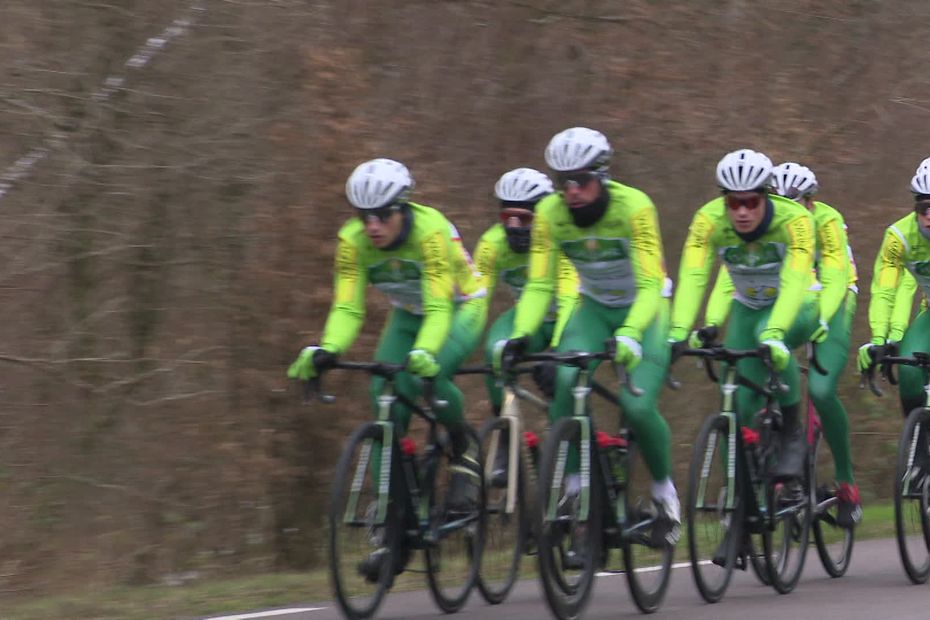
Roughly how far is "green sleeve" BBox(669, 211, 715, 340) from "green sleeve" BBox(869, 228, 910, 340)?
1731 mm

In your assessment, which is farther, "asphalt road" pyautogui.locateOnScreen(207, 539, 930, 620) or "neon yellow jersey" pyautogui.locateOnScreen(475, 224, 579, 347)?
"neon yellow jersey" pyautogui.locateOnScreen(475, 224, 579, 347)

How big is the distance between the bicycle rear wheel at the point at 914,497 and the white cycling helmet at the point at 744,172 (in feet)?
5.53

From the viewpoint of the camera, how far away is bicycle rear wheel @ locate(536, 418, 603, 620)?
7742mm

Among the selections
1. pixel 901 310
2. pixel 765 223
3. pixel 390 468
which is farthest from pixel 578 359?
pixel 901 310

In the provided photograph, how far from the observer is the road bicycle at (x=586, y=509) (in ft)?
25.6

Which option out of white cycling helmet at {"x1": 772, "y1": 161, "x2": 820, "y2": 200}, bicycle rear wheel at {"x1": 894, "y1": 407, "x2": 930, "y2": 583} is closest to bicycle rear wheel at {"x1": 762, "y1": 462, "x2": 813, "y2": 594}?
bicycle rear wheel at {"x1": 894, "y1": 407, "x2": 930, "y2": 583}

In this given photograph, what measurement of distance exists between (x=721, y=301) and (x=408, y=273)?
7.73ft

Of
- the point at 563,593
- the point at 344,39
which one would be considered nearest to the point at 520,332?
the point at 563,593

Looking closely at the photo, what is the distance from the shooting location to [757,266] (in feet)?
32.3

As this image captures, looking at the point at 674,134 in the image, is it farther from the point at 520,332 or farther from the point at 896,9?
the point at 520,332

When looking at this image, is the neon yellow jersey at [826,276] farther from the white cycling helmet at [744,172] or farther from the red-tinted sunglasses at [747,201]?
the white cycling helmet at [744,172]

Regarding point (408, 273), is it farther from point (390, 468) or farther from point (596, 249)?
point (390, 468)

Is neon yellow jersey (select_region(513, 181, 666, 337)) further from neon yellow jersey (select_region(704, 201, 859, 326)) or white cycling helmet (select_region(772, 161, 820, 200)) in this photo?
white cycling helmet (select_region(772, 161, 820, 200))

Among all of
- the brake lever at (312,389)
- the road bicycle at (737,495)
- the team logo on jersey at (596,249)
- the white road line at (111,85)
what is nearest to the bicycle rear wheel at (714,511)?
the road bicycle at (737,495)
